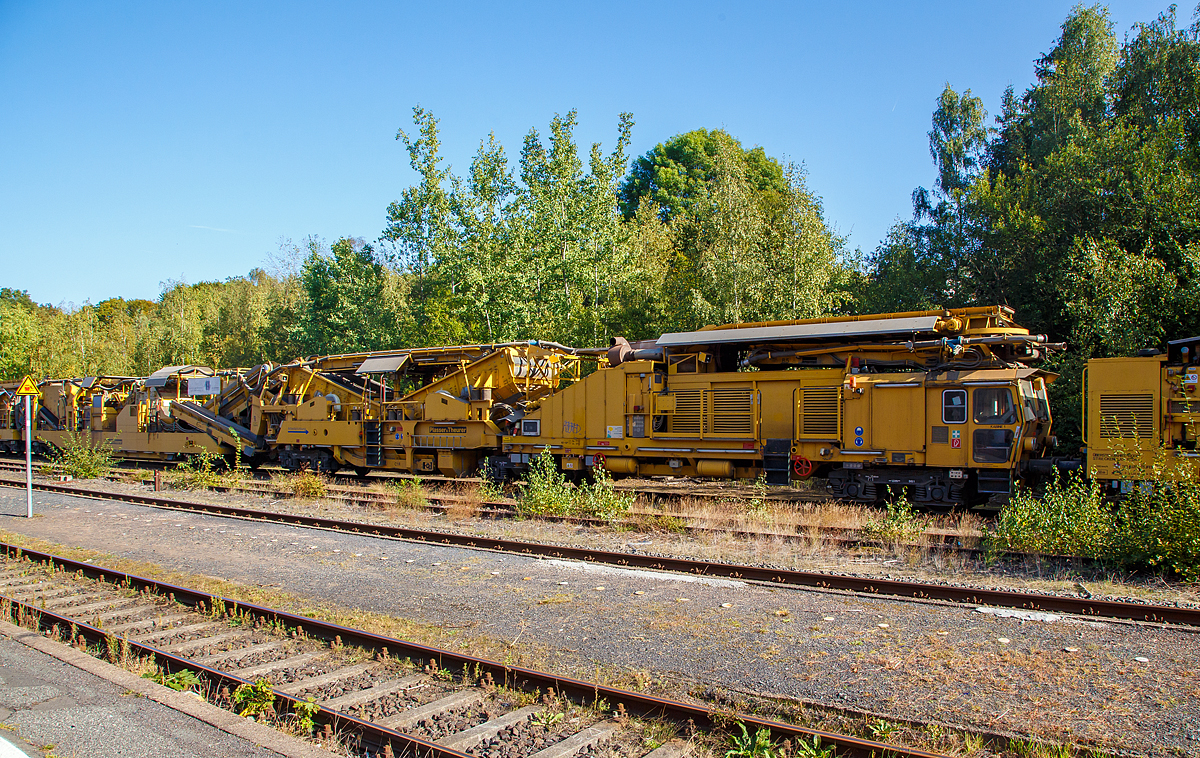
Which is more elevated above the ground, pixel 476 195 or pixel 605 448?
pixel 476 195

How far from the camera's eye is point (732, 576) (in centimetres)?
947

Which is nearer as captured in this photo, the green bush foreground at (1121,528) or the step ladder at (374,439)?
the green bush foreground at (1121,528)

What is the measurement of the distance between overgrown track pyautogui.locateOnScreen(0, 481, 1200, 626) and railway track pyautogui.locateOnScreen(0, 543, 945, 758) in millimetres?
4014

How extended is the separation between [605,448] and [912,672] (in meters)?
10.2

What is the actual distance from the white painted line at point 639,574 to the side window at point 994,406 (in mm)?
6154

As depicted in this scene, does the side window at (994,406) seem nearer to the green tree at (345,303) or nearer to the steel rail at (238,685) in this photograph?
the steel rail at (238,685)

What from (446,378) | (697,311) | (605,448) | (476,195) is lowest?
(605,448)

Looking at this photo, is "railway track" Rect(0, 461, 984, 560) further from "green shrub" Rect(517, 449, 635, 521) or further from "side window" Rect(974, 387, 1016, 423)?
"side window" Rect(974, 387, 1016, 423)

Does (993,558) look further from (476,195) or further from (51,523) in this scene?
(476,195)

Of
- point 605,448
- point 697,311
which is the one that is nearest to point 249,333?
point 697,311

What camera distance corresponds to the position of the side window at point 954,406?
41.9ft

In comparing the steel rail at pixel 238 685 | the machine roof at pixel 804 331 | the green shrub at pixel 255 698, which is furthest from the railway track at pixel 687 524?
the green shrub at pixel 255 698

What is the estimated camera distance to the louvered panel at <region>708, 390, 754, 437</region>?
14.6 meters

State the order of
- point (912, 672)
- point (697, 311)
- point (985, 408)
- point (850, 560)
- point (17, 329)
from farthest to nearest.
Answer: point (17, 329) → point (697, 311) → point (985, 408) → point (850, 560) → point (912, 672)
